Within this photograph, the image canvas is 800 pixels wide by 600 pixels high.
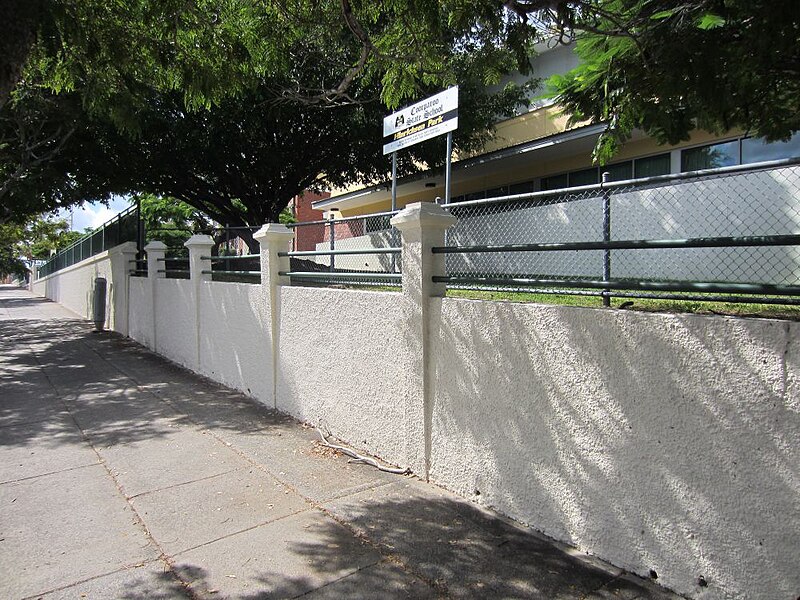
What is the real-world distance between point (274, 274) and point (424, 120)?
342 centimetres

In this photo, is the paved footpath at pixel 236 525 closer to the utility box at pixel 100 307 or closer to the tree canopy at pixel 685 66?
the tree canopy at pixel 685 66

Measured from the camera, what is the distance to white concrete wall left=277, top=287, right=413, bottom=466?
173 inches

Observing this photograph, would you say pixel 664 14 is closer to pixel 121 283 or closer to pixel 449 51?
pixel 449 51

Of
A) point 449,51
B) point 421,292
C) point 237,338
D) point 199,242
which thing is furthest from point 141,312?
point 421,292

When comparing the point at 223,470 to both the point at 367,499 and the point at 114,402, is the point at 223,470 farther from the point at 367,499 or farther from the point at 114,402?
the point at 114,402

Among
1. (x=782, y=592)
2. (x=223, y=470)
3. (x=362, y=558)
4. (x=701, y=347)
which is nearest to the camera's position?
(x=782, y=592)

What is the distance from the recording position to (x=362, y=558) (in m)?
→ 3.12

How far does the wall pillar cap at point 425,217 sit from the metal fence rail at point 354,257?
0.38 metres

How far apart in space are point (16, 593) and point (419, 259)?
9.97 ft

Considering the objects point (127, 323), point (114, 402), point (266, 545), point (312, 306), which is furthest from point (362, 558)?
point (127, 323)

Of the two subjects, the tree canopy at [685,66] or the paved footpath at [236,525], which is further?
the tree canopy at [685,66]

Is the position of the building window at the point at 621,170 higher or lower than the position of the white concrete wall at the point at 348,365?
higher

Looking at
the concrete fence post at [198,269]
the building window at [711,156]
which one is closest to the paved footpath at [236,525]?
the concrete fence post at [198,269]

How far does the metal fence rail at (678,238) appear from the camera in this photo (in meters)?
2.73
